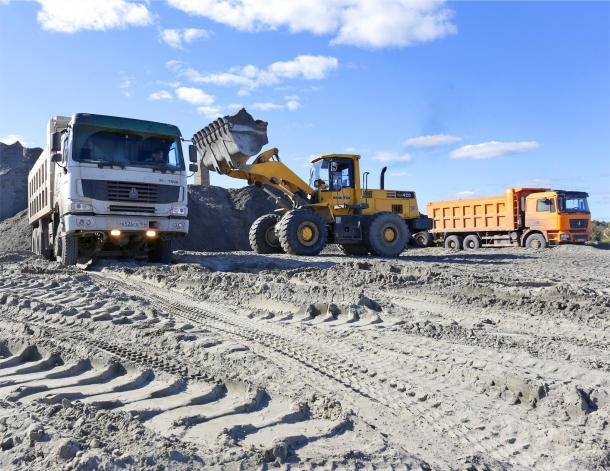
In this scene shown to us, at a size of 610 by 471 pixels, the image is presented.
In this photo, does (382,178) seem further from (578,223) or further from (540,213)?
(578,223)

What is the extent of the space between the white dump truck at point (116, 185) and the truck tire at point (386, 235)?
5.78 meters

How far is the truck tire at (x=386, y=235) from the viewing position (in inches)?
577

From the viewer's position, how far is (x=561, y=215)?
809 inches

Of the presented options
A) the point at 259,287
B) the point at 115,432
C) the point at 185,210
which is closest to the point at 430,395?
the point at 115,432

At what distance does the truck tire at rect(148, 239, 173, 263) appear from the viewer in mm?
11461

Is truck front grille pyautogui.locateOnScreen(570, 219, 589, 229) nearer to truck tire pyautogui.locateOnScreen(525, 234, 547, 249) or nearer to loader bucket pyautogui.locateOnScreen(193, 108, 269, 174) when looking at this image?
truck tire pyautogui.locateOnScreen(525, 234, 547, 249)

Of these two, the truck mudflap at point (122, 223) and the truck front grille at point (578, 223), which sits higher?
the truck mudflap at point (122, 223)

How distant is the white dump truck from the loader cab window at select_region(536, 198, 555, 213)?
1565 centimetres

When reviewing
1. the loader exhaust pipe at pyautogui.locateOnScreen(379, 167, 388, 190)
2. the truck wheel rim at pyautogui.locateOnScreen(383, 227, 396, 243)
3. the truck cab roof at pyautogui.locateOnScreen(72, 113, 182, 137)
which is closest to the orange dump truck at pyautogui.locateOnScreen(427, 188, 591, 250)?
the loader exhaust pipe at pyautogui.locateOnScreen(379, 167, 388, 190)

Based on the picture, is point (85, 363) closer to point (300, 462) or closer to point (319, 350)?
point (319, 350)

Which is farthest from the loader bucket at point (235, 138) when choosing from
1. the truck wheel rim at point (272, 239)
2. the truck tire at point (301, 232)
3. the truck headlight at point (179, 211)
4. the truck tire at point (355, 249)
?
the truck tire at point (355, 249)

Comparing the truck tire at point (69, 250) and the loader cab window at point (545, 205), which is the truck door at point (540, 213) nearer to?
the loader cab window at point (545, 205)

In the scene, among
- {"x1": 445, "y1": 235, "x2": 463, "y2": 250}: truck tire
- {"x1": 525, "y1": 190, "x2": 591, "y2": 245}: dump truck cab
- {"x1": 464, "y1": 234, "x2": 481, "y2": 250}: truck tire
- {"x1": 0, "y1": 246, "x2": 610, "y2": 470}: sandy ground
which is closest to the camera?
{"x1": 0, "y1": 246, "x2": 610, "y2": 470}: sandy ground

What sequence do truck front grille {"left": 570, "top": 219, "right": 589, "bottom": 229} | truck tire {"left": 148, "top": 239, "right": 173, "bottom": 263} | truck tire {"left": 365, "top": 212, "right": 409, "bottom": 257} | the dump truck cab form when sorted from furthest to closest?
truck front grille {"left": 570, "top": 219, "right": 589, "bottom": 229}, the dump truck cab, truck tire {"left": 365, "top": 212, "right": 409, "bottom": 257}, truck tire {"left": 148, "top": 239, "right": 173, "bottom": 263}
